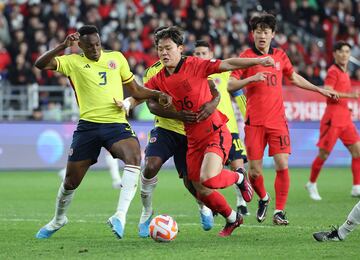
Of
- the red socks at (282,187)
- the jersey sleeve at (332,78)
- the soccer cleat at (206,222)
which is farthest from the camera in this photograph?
the jersey sleeve at (332,78)

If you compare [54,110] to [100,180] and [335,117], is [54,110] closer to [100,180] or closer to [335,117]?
[100,180]

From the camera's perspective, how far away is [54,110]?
75.6 feet

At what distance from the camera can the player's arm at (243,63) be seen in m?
9.14

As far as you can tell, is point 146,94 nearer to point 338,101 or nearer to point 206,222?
point 206,222

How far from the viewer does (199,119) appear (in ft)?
32.1

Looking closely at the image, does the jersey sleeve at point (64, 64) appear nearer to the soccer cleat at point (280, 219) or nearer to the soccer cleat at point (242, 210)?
the soccer cleat at point (280, 219)

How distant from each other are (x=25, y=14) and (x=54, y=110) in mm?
4116

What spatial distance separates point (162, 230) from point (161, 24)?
1794 centimetres

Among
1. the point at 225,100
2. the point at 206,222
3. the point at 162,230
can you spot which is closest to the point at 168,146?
the point at 206,222

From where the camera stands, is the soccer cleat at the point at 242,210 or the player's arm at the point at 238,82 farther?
the soccer cleat at the point at 242,210

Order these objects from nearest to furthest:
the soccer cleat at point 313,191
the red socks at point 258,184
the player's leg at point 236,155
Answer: the red socks at point 258,184 → the player's leg at point 236,155 → the soccer cleat at point 313,191

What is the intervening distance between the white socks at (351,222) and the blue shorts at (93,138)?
2.61 meters

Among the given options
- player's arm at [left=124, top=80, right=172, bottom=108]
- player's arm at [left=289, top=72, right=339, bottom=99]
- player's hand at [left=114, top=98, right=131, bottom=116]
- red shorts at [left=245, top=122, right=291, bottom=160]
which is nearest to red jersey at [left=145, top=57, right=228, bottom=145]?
player's arm at [left=124, top=80, right=172, bottom=108]

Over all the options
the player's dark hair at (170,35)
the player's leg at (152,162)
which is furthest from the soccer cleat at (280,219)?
the player's dark hair at (170,35)
